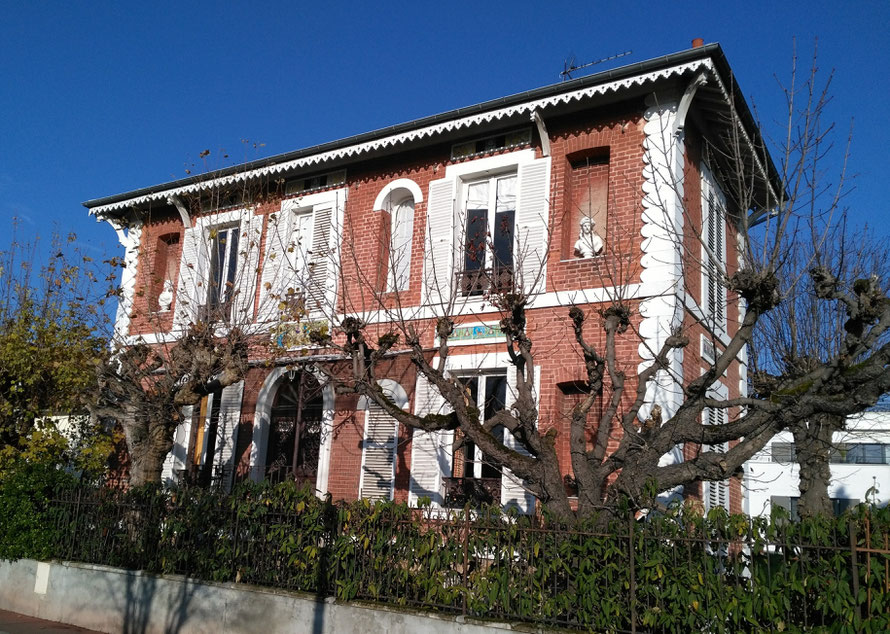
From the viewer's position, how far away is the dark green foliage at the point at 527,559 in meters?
6.35

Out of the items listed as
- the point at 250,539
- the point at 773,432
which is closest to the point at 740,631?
the point at 773,432

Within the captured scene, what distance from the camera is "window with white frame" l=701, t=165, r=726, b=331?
485 inches

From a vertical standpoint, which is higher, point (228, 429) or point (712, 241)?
point (712, 241)

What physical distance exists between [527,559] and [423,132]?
25.8 ft

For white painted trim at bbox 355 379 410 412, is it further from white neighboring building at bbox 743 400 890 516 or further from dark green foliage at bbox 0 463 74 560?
white neighboring building at bbox 743 400 890 516

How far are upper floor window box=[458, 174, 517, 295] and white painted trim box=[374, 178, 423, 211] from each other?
887 millimetres

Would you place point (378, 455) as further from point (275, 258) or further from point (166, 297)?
point (166, 297)

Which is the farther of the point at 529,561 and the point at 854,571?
the point at 529,561

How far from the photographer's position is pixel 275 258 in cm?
1469

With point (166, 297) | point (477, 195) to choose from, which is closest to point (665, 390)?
point (477, 195)

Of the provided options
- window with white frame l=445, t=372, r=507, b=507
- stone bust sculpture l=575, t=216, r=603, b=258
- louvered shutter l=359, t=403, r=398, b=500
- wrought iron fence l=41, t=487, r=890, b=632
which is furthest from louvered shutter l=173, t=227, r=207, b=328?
stone bust sculpture l=575, t=216, r=603, b=258

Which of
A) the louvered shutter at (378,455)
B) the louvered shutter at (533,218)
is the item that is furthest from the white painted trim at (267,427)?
the louvered shutter at (533,218)

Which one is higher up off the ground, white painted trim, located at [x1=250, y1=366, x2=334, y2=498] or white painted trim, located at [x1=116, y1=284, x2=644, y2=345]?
white painted trim, located at [x1=116, y1=284, x2=644, y2=345]

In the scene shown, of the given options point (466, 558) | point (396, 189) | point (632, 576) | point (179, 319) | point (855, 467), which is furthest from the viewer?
point (855, 467)
